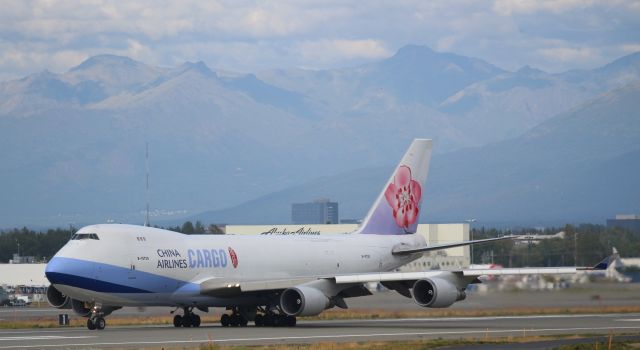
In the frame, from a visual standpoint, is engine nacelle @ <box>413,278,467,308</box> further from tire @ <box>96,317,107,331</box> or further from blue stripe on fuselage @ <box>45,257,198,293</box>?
tire @ <box>96,317,107,331</box>

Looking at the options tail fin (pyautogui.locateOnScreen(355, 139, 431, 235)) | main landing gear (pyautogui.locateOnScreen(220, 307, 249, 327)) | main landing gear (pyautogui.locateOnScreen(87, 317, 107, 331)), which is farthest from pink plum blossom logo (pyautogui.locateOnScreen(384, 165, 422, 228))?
main landing gear (pyautogui.locateOnScreen(87, 317, 107, 331))

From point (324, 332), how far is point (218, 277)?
680 cm

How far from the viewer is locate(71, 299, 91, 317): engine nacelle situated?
177 feet

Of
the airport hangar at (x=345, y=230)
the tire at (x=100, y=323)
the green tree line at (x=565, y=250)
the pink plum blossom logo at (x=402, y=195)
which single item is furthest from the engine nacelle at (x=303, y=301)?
the airport hangar at (x=345, y=230)

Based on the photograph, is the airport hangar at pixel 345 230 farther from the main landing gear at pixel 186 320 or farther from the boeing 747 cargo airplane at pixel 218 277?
the main landing gear at pixel 186 320

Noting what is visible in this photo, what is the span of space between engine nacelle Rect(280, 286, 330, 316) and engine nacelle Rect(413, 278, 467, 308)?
376 centimetres

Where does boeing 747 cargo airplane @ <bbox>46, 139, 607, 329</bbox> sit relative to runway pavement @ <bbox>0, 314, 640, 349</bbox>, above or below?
above

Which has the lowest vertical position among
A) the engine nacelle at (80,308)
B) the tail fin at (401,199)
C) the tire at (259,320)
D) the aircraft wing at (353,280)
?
the tire at (259,320)

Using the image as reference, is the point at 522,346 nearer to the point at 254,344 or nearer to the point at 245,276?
the point at 254,344

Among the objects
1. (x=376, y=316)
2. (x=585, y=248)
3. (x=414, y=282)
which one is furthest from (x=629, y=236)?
(x=414, y=282)

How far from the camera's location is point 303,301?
53188mm

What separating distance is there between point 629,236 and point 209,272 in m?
59.1

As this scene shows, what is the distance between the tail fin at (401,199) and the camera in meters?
64.2

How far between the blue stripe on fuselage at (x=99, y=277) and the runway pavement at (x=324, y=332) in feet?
5.79
